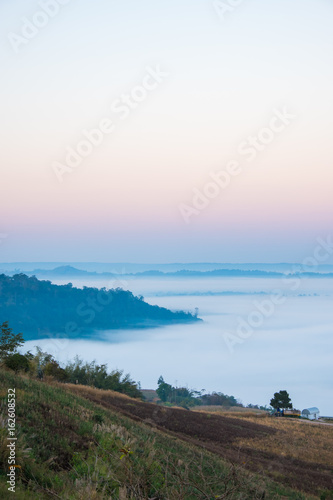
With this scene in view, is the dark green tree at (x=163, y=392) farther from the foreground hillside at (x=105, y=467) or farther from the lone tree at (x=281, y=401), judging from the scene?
the foreground hillside at (x=105, y=467)

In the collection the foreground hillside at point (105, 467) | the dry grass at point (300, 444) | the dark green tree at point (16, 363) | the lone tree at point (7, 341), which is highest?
the lone tree at point (7, 341)

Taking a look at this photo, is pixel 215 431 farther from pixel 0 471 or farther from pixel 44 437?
pixel 0 471

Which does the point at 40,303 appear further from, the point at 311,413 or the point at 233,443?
the point at 233,443

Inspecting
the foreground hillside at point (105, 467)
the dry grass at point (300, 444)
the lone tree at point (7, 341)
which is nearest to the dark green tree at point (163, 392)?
the dry grass at point (300, 444)

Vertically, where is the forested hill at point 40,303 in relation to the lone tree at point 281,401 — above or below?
above

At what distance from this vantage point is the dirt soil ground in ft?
48.4

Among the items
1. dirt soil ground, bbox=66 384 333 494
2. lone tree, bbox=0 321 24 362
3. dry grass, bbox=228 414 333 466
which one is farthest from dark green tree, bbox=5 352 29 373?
dry grass, bbox=228 414 333 466

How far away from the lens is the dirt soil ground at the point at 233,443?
14.8m

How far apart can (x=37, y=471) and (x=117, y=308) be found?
19252 cm

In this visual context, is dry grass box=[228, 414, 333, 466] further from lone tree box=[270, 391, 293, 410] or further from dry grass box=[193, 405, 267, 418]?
lone tree box=[270, 391, 293, 410]

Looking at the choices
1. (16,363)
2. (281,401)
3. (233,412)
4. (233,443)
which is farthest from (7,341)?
(281,401)

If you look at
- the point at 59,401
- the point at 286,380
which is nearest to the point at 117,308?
the point at 286,380

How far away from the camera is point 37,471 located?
6.13 meters

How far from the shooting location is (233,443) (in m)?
21.5
